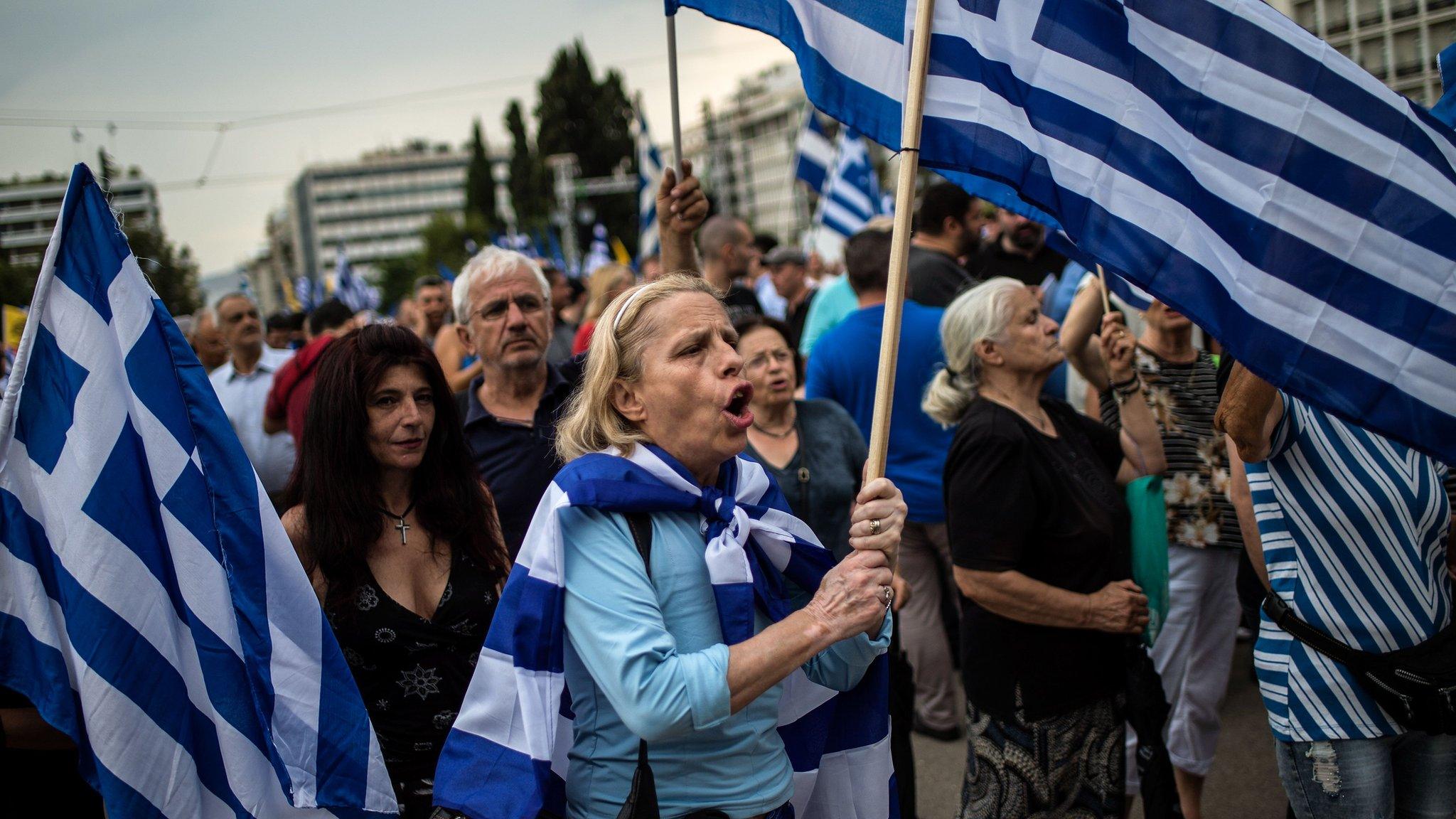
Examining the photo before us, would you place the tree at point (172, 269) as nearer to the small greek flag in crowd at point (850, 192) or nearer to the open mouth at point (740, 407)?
the small greek flag in crowd at point (850, 192)

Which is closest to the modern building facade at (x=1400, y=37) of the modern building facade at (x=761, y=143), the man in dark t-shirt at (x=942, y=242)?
the man in dark t-shirt at (x=942, y=242)

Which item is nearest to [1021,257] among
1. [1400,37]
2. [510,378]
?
[1400,37]

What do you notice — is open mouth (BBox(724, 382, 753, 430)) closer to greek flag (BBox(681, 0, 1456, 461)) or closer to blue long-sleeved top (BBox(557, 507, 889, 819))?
blue long-sleeved top (BBox(557, 507, 889, 819))

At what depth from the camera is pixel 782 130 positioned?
147 metres

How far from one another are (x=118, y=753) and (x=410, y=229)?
19328 cm

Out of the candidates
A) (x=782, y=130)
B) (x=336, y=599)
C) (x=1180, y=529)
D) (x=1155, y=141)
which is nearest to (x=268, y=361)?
(x=336, y=599)

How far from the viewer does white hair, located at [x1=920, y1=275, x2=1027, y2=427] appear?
147 inches

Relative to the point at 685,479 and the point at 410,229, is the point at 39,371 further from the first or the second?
the point at 410,229

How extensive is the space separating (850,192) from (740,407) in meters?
8.45

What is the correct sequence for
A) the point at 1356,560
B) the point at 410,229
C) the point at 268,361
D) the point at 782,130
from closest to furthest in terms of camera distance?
1. the point at 1356,560
2. the point at 268,361
3. the point at 782,130
4. the point at 410,229

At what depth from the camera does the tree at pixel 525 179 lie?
6094 centimetres

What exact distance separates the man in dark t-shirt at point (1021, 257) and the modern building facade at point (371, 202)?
6996 inches

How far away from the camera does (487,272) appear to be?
423 cm

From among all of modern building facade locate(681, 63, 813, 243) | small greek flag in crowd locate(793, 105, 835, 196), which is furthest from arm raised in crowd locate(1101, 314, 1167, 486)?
modern building facade locate(681, 63, 813, 243)
